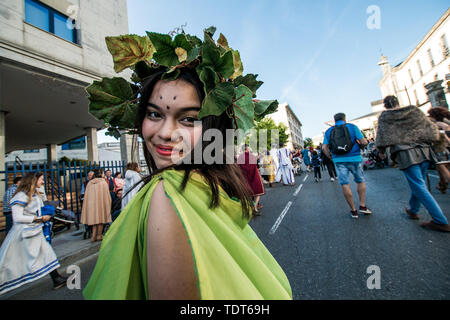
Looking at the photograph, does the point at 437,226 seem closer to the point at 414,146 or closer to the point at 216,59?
the point at 414,146

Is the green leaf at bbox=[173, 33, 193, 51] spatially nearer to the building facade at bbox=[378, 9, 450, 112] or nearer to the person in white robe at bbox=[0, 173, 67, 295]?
the person in white robe at bbox=[0, 173, 67, 295]

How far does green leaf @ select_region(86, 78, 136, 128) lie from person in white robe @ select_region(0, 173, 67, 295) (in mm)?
3158

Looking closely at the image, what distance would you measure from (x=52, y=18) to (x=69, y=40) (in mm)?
753

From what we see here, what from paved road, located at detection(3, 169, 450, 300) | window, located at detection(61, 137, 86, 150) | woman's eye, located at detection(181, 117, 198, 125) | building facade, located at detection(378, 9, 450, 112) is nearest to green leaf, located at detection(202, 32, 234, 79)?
woman's eye, located at detection(181, 117, 198, 125)

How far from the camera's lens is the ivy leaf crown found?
2.90 feet

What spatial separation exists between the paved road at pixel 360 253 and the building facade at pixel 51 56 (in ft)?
26.3

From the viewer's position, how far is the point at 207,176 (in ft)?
2.55

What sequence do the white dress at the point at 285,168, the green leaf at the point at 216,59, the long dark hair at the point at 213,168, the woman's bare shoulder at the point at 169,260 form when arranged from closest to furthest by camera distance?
the woman's bare shoulder at the point at 169,260, the long dark hair at the point at 213,168, the green leaf at the point at 216,59, the white dress at the point at 285,168

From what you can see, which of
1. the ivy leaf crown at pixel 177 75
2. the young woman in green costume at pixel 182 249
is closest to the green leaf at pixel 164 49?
the ivy leaf crown at pixel 177 75

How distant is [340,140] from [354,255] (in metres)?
2.26

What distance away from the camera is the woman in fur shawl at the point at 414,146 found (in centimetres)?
289

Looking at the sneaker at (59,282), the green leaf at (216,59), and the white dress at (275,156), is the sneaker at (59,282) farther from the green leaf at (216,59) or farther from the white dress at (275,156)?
the white dress at (275,156)

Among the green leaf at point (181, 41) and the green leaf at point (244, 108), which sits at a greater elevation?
the green leaf at point (181, 41)
